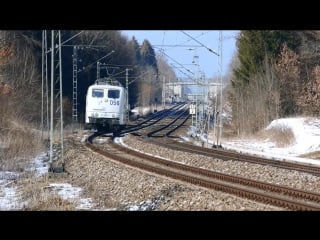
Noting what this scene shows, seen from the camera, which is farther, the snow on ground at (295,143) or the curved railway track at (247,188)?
the snow on ground at (295,143)

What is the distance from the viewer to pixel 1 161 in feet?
66.7

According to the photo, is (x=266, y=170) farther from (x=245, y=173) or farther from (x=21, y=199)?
(x=21, y=199)

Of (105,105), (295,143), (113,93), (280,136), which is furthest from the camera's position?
(113,93)

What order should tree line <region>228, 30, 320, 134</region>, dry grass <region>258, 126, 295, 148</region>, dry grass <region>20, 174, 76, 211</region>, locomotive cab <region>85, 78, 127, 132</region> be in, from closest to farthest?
1. dry grass <region>20, 174, 76, 211</region>
2. dry grass <region>258, 126, 295, 148</region>
3. locomotive cab <region>85, 78, 127, 132</region>
4. tree line <region>228, 30, 320, 134</region>

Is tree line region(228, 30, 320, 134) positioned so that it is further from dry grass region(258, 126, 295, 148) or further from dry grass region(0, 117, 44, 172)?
dry grass region(0, 117, 44, 172)

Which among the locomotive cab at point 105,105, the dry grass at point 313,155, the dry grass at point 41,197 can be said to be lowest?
the dry grass at point 313,155

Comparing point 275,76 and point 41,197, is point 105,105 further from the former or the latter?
point 41,197

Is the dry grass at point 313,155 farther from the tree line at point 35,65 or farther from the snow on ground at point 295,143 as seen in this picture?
the tree line at point 35,65

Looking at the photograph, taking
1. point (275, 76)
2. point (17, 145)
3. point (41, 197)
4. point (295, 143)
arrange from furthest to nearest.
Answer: point (275, 76), point (295, 143), point (17, 145), point (41, 197)

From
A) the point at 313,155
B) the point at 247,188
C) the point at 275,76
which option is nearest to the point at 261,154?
the point at 313,155

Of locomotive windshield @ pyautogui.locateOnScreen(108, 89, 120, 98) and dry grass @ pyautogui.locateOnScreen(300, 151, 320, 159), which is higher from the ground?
locomotive windshield @ pyautogui.locateOnScreen(108, 89, 120, 98)

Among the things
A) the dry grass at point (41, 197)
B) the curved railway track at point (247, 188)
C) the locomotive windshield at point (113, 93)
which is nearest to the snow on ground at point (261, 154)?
the dry grass at point (41, 197)

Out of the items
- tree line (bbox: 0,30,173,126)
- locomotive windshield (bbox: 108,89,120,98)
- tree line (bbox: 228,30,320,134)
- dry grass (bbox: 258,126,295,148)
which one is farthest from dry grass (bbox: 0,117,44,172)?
tree line (bbox: 228,30,320,134)

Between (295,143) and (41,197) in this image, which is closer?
(41,197)
